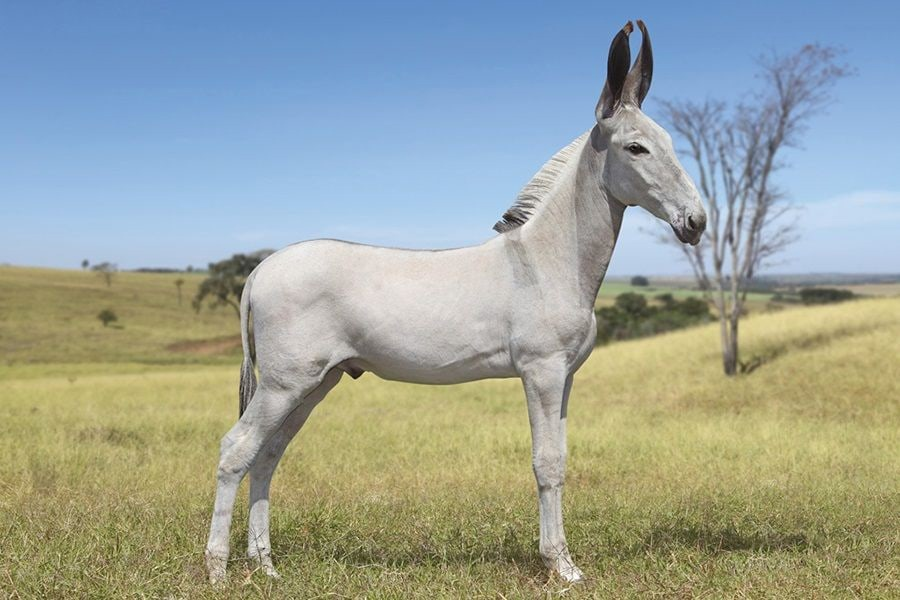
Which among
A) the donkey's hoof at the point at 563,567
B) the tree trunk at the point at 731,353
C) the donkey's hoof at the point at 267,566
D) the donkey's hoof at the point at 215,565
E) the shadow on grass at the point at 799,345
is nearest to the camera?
the donkey's hoof at the point at 563,567

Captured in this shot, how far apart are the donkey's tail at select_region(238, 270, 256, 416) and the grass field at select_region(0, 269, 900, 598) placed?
112 centimetres

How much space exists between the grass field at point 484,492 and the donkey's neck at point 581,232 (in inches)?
73.2

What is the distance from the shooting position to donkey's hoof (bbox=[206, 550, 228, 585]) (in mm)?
4680

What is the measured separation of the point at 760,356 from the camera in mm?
20719

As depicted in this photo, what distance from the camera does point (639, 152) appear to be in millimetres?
4488

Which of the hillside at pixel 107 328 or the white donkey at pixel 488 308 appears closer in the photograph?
the white donkey at pixel 488 308

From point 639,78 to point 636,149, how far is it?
1.45 ft

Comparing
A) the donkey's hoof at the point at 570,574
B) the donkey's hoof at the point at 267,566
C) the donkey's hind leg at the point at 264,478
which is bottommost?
the donkey's hoof at the point at 267,566

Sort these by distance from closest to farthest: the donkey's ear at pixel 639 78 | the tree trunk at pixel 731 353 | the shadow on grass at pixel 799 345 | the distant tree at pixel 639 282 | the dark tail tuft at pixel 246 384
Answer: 1. the donkey's ear at pixel 639 78
2. the dark tail tuft at pixel 246 384
3. the tree trunk at pixel 731 353
4. the shadow on grass at pixel 799 345
5. the distant tree at pixel 639 282

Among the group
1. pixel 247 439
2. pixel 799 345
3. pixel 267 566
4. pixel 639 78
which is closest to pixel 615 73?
pixel 639 78

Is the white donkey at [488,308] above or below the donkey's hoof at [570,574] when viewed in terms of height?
above

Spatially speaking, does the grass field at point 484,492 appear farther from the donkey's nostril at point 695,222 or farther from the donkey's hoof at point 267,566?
the donkey's nostril at point 695,222

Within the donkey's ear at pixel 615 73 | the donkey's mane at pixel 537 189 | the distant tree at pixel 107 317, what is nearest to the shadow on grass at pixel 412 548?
the donkey's mane at pixel 537 189

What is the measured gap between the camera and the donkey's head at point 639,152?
4.36 m
